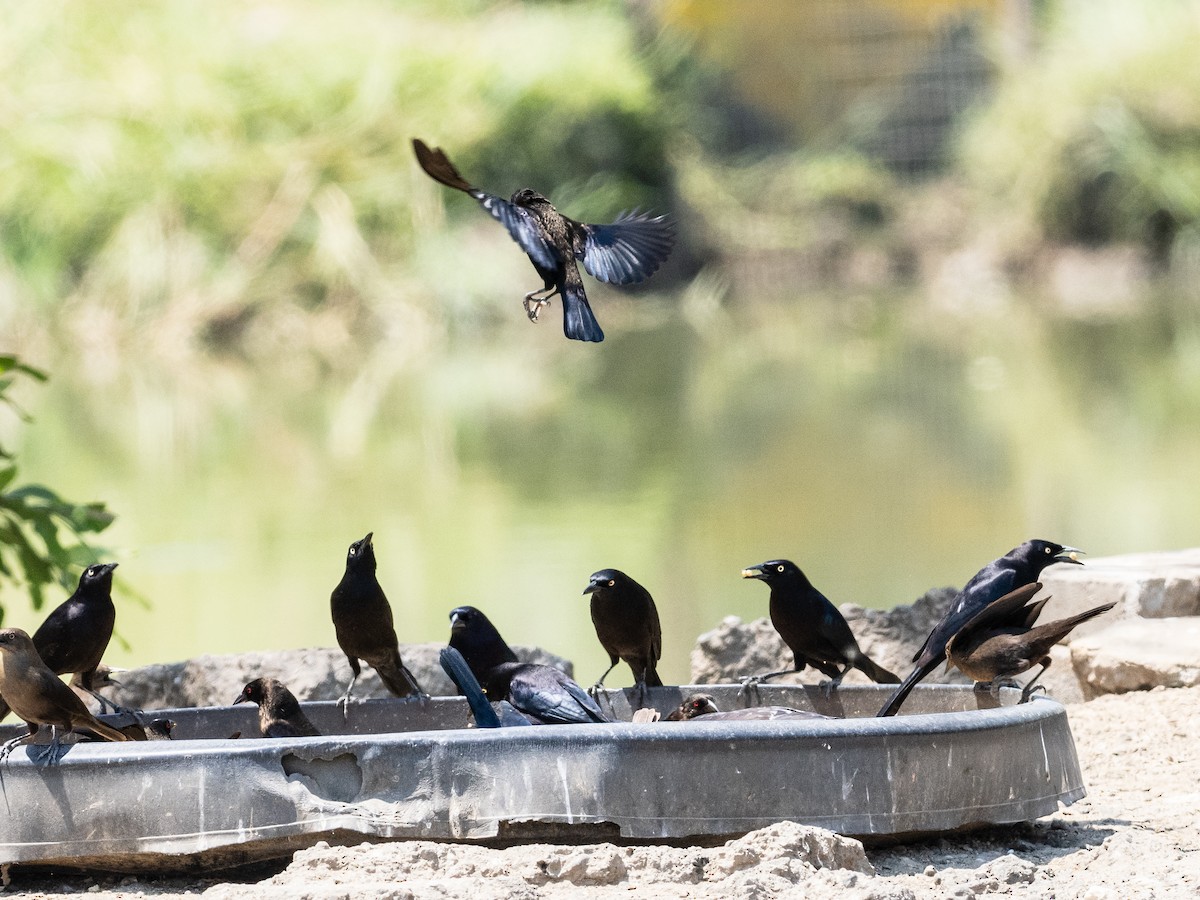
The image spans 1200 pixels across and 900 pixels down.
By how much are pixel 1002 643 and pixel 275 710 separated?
133 cm

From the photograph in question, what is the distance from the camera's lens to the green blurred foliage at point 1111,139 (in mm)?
22766

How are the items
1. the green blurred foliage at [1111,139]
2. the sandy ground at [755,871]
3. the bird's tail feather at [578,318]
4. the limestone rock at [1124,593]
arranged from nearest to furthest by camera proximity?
the bird's tail feather at [578,318], the sandy ground at [755,871], the limestone rock at [1124,593], the green blurred foliage at [1111,139]

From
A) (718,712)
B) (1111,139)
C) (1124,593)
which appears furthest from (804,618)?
(1111,139)

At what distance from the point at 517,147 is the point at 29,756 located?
18918 millimetres

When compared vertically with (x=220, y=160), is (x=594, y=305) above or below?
below

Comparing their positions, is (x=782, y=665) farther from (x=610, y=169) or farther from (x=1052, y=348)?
(x=610, y=169)

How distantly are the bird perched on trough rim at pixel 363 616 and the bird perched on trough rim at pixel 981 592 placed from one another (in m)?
0.96

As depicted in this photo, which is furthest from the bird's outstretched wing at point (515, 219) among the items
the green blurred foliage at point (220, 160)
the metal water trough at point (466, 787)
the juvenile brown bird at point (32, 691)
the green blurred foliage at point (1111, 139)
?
the green blurred foliage at point (1111, 139)

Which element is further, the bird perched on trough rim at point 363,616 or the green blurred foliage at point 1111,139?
the green blurred foliage at point 1111,139

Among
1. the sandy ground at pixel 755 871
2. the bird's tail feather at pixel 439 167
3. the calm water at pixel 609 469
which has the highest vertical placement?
the calm water at pixel 609 469

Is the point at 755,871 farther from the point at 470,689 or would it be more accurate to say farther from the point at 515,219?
the point at 515,219

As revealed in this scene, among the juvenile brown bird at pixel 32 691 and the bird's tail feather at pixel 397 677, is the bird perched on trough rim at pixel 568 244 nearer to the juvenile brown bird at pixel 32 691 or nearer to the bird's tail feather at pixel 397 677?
the juvenile brown bird at pixel 32 691

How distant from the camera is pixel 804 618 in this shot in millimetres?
3633

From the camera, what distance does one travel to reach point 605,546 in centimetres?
768
